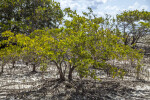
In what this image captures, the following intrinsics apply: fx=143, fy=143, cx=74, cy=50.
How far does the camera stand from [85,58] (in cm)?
574

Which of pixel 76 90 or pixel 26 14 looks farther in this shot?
pixel 26 14

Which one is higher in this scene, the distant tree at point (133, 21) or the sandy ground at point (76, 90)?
the distant tree at point (133, 21)


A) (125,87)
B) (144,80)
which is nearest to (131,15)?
(144,80)

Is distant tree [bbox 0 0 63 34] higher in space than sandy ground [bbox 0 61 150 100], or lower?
higher

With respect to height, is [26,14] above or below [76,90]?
above

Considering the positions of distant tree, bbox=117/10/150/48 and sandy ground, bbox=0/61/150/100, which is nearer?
sandy ground, bbox=0/61/150/100

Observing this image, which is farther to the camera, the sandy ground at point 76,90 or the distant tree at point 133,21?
the distant tree at point 133,21

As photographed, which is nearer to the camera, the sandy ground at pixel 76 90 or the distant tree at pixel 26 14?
the sandy ground at pixel 76 90

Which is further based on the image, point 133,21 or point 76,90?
point 133,21

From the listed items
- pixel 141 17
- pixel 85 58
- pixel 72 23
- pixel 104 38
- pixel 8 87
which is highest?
pixel 141 17

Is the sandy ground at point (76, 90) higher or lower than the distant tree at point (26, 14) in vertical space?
lower

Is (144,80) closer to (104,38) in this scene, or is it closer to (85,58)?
(104,38)

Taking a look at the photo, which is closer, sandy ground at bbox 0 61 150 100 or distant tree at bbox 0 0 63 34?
sandy ground at bbox 0 61 150 100

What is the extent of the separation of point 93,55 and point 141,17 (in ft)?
53.3
